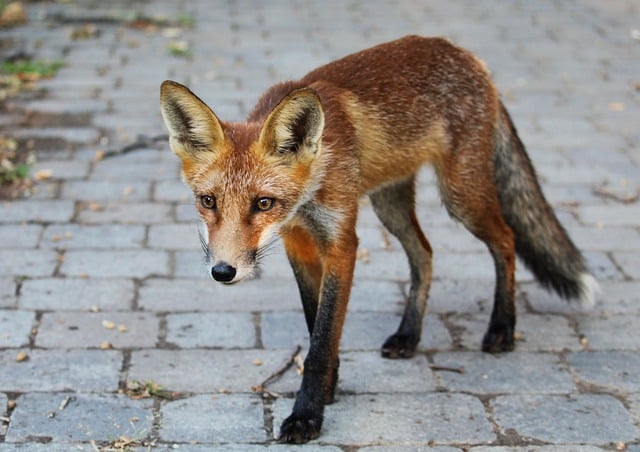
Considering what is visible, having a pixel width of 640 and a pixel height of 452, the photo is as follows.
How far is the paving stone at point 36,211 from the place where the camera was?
700 cm

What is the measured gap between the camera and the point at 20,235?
22.1 ft

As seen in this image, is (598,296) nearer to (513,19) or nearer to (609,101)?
(609,101)

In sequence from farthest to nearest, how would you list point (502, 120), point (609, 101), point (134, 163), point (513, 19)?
1. point (513, 19)
2. point (609, 101)
3. point (134, 163)
4. point (502, 120)

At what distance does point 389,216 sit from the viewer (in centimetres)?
562

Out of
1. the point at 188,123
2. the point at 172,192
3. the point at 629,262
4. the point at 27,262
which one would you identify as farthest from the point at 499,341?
the point at 172,192

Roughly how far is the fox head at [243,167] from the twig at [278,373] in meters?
1.05

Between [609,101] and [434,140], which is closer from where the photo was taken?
[434,140]

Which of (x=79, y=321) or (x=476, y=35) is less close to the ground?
(x=79, y=321)

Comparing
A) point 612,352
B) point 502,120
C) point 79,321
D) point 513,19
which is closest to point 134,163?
point 79,321

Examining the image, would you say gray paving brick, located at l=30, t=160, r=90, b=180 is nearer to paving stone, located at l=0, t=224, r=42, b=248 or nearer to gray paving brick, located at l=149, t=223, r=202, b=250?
paving stone, located at l=0, t=224, r=42, b=248

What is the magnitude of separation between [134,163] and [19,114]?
1.63 metres

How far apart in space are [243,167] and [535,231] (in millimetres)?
2215

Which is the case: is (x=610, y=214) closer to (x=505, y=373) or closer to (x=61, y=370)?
(x=505, y=373)

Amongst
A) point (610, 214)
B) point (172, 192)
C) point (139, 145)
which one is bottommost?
point (139, 145)
